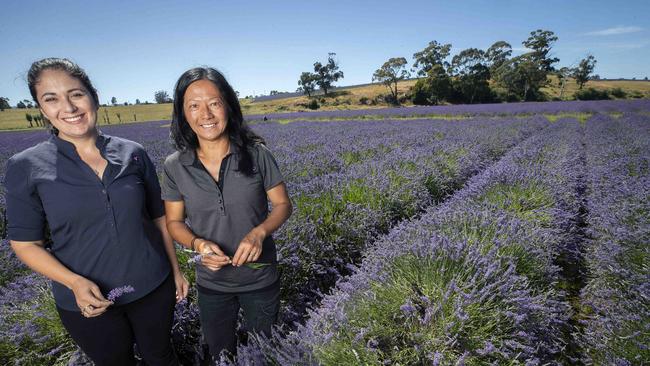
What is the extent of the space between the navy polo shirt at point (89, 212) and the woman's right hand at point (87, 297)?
0.14m

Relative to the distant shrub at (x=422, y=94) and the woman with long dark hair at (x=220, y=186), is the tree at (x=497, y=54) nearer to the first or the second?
the distant shrub at (x=422, y=94)

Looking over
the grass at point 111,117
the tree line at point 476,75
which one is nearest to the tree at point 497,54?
the tree line at point 476,75

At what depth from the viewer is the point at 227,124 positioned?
1557mm

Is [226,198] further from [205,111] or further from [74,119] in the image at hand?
[74,119]

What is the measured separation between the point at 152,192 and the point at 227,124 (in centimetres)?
53

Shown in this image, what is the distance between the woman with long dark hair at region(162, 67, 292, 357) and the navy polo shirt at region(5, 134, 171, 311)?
0.16 m

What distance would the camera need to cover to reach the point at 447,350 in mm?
1599

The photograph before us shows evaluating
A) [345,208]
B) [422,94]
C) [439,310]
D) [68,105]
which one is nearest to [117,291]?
[68,105]

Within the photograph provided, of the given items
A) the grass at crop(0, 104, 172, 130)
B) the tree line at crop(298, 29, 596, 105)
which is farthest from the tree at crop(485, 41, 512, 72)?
the grass at crop(0, 104, 172, 130)

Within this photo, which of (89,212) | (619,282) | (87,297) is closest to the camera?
(87,297)

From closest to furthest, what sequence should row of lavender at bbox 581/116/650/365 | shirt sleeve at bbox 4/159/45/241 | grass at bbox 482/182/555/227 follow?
1. shirt sleeve at bbox 4/159/45/241
2. row of lavender at bbox 581/116/650/365
3. grass at bbox 482/182/555/227

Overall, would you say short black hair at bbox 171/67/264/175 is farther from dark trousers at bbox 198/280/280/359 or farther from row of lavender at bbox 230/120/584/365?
row of lavender at bbox 230/120/584/365

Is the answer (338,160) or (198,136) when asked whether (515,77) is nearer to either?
(338,160)

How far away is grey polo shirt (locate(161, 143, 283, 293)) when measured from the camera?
1.50 meters
